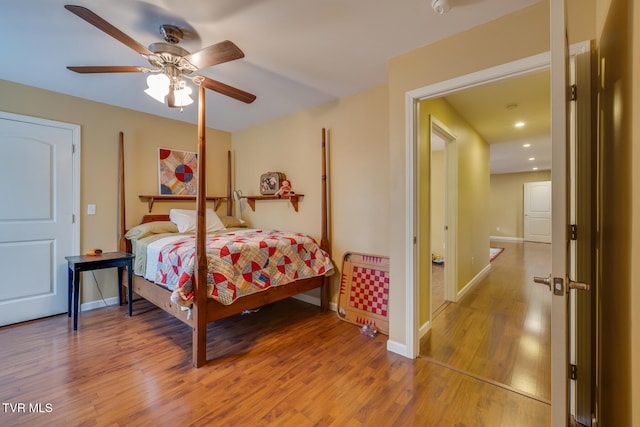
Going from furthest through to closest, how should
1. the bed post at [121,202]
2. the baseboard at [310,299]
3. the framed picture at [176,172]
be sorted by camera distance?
the framed picture at [176,172] → the bed post at [121,202] → the baseboard at [310,299]

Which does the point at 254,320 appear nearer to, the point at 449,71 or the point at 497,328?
the point at 497,328

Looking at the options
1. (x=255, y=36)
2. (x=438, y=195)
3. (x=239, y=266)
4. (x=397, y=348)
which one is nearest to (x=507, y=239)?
(x=438, y=195)

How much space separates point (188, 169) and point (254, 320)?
7.71ft

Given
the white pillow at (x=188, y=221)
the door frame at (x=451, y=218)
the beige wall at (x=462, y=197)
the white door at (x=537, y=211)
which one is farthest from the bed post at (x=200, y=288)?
the white door at (x=537, y=211)

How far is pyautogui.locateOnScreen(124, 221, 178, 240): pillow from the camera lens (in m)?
3.01

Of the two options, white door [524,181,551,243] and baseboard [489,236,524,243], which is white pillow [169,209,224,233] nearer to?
baseboard [489,236,524,243]

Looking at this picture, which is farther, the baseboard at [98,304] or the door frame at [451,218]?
the door frame at [451,218]

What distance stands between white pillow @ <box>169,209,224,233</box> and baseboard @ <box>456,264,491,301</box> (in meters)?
3.18

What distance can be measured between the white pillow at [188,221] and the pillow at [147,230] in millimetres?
112

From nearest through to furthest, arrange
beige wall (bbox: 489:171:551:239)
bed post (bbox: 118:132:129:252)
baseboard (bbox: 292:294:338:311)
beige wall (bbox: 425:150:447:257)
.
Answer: baseboard (bbox: 292:294:338:311), bed post (bbox: 118:132:129:252), beige wall (bbox: 425:150:447:257), beige wall (bbox: 489:171:551:239)

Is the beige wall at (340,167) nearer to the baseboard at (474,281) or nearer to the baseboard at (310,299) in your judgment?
the baseboard at (310,299)

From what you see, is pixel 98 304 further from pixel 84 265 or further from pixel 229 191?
pixel 229 191

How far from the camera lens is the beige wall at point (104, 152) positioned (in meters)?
2.75

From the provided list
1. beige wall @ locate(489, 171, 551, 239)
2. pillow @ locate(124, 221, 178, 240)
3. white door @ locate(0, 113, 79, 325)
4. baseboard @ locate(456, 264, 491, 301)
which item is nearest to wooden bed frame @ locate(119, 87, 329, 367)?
pillow @ locate(124, 221, 178, 240)
